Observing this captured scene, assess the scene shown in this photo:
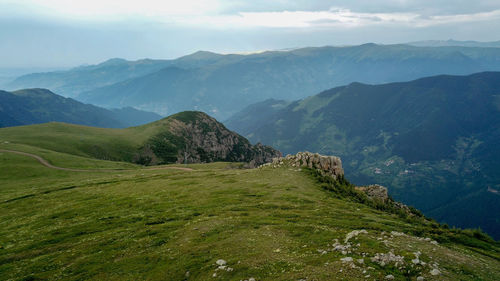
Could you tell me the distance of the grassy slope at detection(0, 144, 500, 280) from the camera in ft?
66.2

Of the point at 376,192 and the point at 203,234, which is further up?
the point at 203,234

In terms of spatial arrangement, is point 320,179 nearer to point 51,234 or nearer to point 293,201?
point 293,201

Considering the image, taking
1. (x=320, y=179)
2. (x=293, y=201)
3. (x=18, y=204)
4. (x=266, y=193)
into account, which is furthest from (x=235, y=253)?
(x=18, y=204)

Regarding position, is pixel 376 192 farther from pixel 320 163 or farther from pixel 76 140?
pixel 76 140

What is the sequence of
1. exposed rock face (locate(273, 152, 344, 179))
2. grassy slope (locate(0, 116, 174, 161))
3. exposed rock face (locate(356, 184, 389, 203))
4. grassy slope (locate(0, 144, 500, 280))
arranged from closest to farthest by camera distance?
grassy slope (locate(0, 144, 500, 280)) < exposed rock face (locate(356, 184, 389, 203)) < exposed rock face (locate(273, 152, 344, 179)) < grassy slope (locate(0, 116, 174, 161))

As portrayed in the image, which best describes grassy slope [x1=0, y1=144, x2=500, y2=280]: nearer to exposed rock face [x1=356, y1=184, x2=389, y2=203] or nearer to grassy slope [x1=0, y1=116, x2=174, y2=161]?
exposed rock face [x1=356, y1=184, x2=389, y2=203]

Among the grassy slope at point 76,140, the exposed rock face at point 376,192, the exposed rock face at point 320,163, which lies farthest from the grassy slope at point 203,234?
the grassy slope at point 76,140

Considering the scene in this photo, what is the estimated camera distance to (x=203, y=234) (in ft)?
91.1

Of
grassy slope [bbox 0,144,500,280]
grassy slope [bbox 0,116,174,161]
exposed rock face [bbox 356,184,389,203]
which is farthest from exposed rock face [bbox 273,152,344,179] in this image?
grassy slope [bbox 0,116,174,161]

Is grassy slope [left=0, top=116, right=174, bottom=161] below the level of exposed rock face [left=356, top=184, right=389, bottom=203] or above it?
above

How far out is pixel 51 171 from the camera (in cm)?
7688

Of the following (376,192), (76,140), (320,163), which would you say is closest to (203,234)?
(320,163)

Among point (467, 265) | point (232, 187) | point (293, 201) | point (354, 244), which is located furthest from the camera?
point (232, 187)

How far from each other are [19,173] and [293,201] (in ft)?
244
